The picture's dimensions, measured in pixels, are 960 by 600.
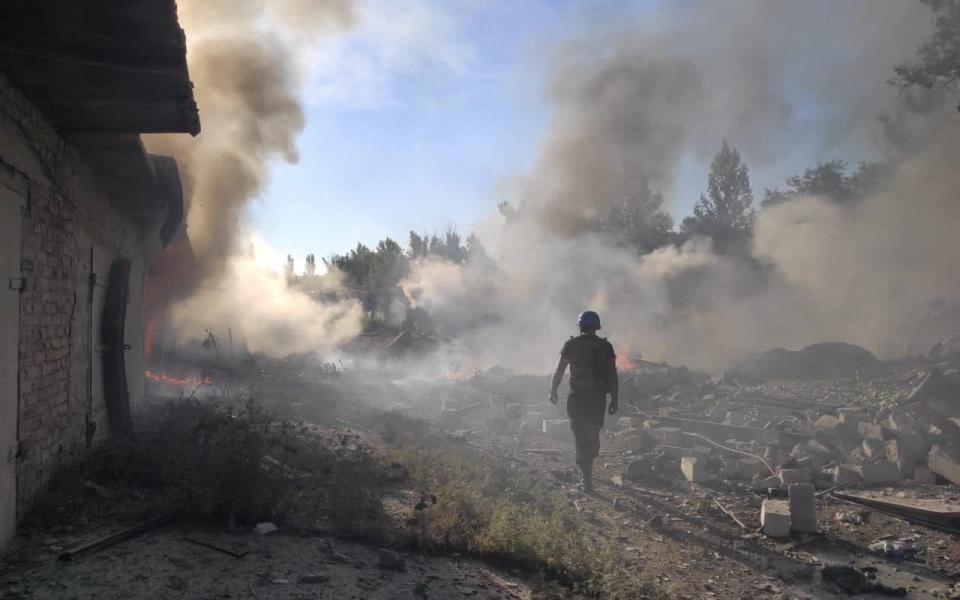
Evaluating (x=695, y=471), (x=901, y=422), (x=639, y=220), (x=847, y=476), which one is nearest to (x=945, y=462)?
(x=847, y=476)

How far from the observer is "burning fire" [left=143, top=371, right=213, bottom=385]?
11703 millimetres

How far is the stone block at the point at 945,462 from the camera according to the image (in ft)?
23.0

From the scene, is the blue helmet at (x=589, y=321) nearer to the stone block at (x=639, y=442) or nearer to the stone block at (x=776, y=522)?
the stone block at (x=776, y=522)

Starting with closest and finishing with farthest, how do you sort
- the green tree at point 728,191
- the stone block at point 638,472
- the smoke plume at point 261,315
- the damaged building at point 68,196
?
the damaged building at point 68,196, the stone block at point 638,472, the smoke plume at point 261,315, the green tree at point 728,191

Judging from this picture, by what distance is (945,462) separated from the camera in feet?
23.4

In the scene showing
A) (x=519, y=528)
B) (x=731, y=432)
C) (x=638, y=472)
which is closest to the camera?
(x=519, y=528)

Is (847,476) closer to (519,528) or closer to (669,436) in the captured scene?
(669,436)

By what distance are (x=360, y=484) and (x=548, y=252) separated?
63.9 ft

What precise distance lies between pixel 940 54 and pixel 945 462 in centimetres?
1513

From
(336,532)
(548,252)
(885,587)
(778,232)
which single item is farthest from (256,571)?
(778,232)

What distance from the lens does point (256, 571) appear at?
3826mm

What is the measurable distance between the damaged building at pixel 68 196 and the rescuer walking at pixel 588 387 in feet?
14.3

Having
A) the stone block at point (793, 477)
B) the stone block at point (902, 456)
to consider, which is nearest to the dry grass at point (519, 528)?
the stone block at point (793, 477)

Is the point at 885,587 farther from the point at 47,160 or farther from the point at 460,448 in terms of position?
the point at 47,160
